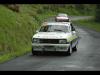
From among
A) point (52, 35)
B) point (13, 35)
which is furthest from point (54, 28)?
point (13, 35)

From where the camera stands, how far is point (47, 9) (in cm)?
5819

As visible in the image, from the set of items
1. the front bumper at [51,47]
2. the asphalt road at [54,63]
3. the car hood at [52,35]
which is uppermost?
the car hood at [52,35]

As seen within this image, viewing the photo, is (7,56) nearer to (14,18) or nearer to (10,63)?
(10,63)

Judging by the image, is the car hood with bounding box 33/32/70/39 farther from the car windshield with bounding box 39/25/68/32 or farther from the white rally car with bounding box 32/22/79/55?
the car windshield with bounding box 39/25/68/32

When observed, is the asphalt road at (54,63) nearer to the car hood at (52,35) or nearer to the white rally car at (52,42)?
the white rally car at (52,42)

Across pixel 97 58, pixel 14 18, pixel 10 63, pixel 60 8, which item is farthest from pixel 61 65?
pixel 60 8

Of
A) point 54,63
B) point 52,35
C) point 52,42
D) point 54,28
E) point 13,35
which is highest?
point 54,28

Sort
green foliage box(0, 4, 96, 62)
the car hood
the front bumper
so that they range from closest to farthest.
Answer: the front bumper → the car hood → green foliage box(0, 4, 96, 62)

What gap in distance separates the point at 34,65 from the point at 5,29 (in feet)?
27.0

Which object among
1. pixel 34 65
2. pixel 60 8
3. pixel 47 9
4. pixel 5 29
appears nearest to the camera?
pixel 34 65

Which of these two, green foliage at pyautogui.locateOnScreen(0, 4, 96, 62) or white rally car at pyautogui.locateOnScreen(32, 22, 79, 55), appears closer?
white rally car at pyautogui.locateOnScreen(32, 22, 79, 55)

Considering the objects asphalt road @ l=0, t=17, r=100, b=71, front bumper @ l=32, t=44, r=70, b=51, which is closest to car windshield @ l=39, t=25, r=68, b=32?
asphalt road @ l=0, t=17, r=100, b=71

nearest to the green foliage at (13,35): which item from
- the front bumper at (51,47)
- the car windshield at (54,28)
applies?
the front bumper at (51,47)

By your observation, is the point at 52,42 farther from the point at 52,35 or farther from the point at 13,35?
the point at 13,35
